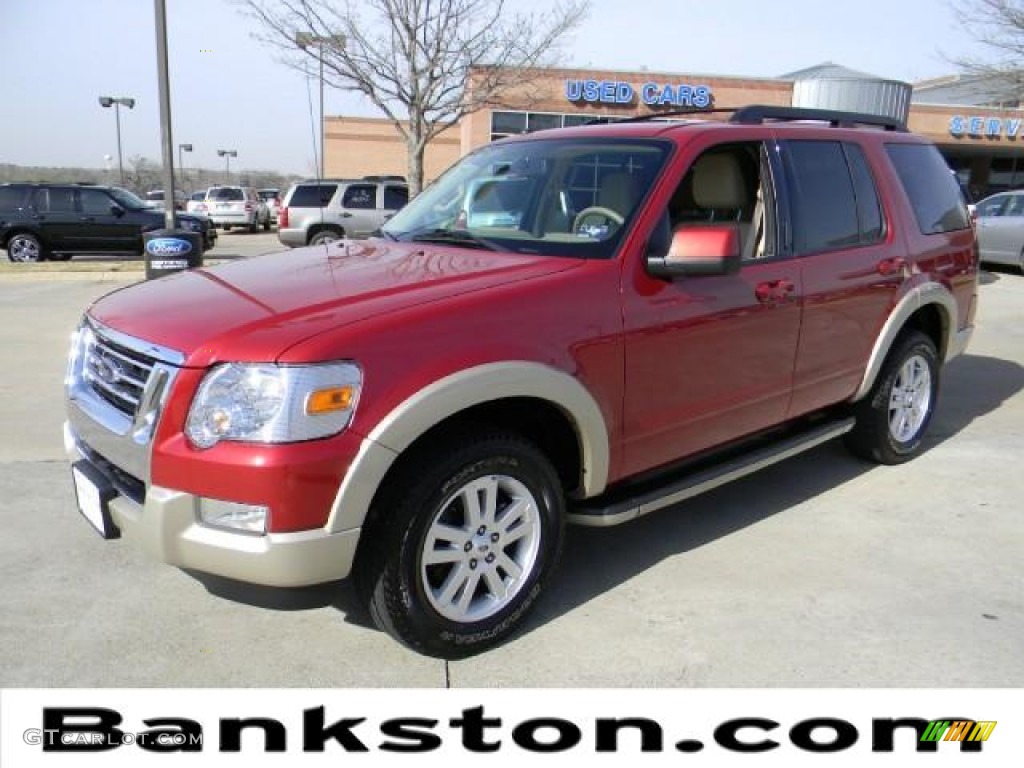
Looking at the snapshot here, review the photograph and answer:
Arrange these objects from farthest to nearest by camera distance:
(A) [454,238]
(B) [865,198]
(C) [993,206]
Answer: (C) [993,206], (B) [865,198], (A) [454,238]

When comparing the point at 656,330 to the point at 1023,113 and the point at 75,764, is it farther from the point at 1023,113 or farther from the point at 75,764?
the point at 1023,113

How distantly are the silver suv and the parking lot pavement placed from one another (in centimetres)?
Answer: 1283

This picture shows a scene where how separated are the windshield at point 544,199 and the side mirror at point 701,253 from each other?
211mm

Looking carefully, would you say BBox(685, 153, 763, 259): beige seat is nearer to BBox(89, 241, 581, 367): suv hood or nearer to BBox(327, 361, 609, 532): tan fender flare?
BBox(89, 241, 581, 367): suv hood

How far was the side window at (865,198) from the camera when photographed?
4477 millimetres

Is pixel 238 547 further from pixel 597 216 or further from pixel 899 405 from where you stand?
pixel 899 405

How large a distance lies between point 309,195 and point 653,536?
14.9 metres

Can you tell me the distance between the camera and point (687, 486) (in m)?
3.56

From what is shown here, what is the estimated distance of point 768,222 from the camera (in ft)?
13.2

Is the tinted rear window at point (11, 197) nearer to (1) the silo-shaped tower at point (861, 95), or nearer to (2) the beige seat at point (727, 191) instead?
(2) the beige seat at point (727, 191)

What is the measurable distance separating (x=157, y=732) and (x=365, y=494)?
3.26 ft

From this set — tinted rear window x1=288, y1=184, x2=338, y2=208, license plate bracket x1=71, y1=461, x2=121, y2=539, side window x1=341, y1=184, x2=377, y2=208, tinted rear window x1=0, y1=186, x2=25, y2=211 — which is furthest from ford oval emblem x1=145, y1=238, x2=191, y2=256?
tinted rear window x1=0, y1=186, x2=25, y2=211

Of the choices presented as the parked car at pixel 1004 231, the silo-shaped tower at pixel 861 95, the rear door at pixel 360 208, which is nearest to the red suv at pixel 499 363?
the parked car at pixel 1004 231

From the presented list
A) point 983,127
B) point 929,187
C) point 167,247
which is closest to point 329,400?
point 929,187
